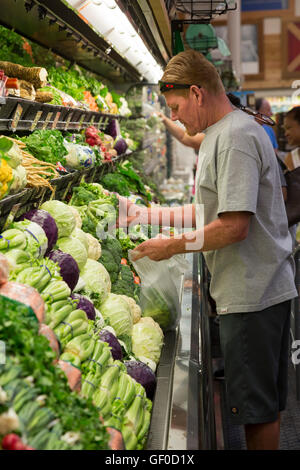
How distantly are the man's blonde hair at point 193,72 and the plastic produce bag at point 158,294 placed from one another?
1.09 m

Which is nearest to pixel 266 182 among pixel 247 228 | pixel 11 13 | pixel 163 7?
pixel 247 228

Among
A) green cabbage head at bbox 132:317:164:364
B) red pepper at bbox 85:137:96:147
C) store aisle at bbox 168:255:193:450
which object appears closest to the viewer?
store aisle at bbox 168:255:193:450

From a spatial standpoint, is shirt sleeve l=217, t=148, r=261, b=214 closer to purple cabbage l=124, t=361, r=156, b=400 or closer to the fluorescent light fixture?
purple cabbage l=124, t=361, r=156, b=400

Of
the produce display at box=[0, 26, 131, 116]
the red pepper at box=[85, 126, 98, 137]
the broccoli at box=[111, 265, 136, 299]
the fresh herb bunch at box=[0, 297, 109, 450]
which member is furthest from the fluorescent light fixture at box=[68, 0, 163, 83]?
the fresh herb bunch at box=[0, 297, 109, 450]

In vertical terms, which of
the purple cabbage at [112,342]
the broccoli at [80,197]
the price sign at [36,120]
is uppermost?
the price sign at [36,120]

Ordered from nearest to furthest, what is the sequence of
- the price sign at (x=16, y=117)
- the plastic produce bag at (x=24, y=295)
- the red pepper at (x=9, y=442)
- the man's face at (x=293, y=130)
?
the red pepper at (x=9, y=442) < the plastic produce bag at (x=24, y=295) < the price sign at (x=16, y=117) < the man's face at (x=293, y=130)

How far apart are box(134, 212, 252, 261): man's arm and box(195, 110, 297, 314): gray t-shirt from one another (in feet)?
0.17

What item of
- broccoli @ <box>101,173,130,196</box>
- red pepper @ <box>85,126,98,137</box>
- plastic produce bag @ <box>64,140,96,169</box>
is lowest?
plastic produce bag @ <box>64,140,96,169</box>

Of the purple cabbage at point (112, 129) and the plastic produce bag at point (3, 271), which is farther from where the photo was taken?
the purple cabbage at point (112, 129)

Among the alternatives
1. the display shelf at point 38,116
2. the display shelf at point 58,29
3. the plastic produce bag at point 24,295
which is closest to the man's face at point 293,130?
the display shelf at point 58,29

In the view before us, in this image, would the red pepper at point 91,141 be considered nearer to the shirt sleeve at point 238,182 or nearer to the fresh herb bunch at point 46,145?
the fresh herb bunch at point 46,145

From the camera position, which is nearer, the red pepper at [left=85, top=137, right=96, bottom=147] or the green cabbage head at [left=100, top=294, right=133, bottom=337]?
the green cabbage head at [left=100, top=294, right=133, bottom=337]

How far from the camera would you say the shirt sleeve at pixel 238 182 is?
2.05 metres

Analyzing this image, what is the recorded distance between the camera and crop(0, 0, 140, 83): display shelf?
9.68 ft
